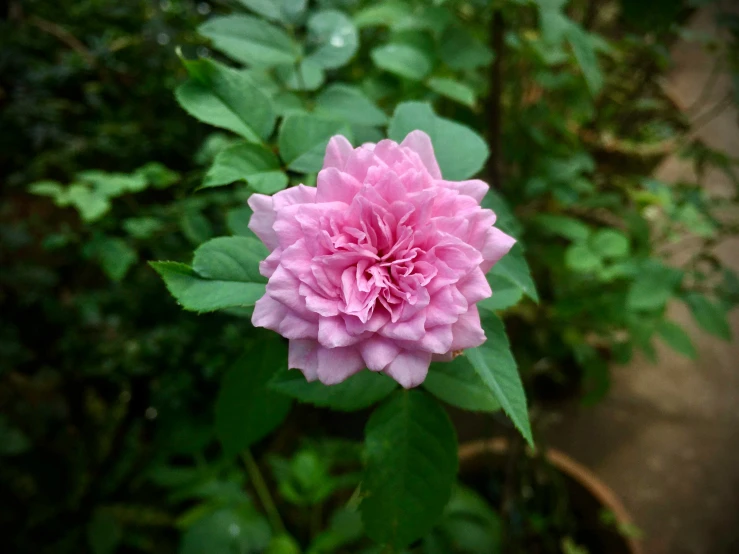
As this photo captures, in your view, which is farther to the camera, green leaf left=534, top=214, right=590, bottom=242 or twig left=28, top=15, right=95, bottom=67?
twig left=28, top=15, right=95, bottom=67

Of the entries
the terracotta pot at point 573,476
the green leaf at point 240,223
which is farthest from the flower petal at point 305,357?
the terracotta pot at point 573,476

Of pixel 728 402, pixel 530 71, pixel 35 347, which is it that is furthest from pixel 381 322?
pixel 728 402

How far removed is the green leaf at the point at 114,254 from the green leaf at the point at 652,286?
0.98 m

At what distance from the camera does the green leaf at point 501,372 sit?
0.35 metres

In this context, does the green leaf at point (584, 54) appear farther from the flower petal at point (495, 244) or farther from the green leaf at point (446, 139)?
the flower petal at point (495, 244)

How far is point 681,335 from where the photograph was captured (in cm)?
107

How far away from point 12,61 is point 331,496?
1.38 metres

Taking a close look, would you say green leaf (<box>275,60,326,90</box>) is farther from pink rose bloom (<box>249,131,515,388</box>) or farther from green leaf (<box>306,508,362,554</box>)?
green leaf (<box>306,508,362,554</box>)

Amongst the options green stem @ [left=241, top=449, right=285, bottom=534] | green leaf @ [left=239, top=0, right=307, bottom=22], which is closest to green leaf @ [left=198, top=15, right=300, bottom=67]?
green leaf @ [left=239, top=0, right=307, bottom=22]

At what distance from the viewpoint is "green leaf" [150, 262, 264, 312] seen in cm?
38

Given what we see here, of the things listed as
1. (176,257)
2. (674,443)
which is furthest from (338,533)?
(674,443)

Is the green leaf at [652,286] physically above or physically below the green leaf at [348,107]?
below

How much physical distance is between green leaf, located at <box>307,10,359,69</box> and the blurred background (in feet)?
0.53

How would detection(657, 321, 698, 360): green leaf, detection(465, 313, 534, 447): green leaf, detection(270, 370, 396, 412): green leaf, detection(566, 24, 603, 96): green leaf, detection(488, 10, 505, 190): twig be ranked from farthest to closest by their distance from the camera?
detection(657, 321, 698, 360): green leaf → detection(488, 10, 505, 190): twig → detection(566, 24, 603, 96): green leaf → detection(270, 370, 396, 412): green leaf → detection(465, 313, 534, 447): green leaf
